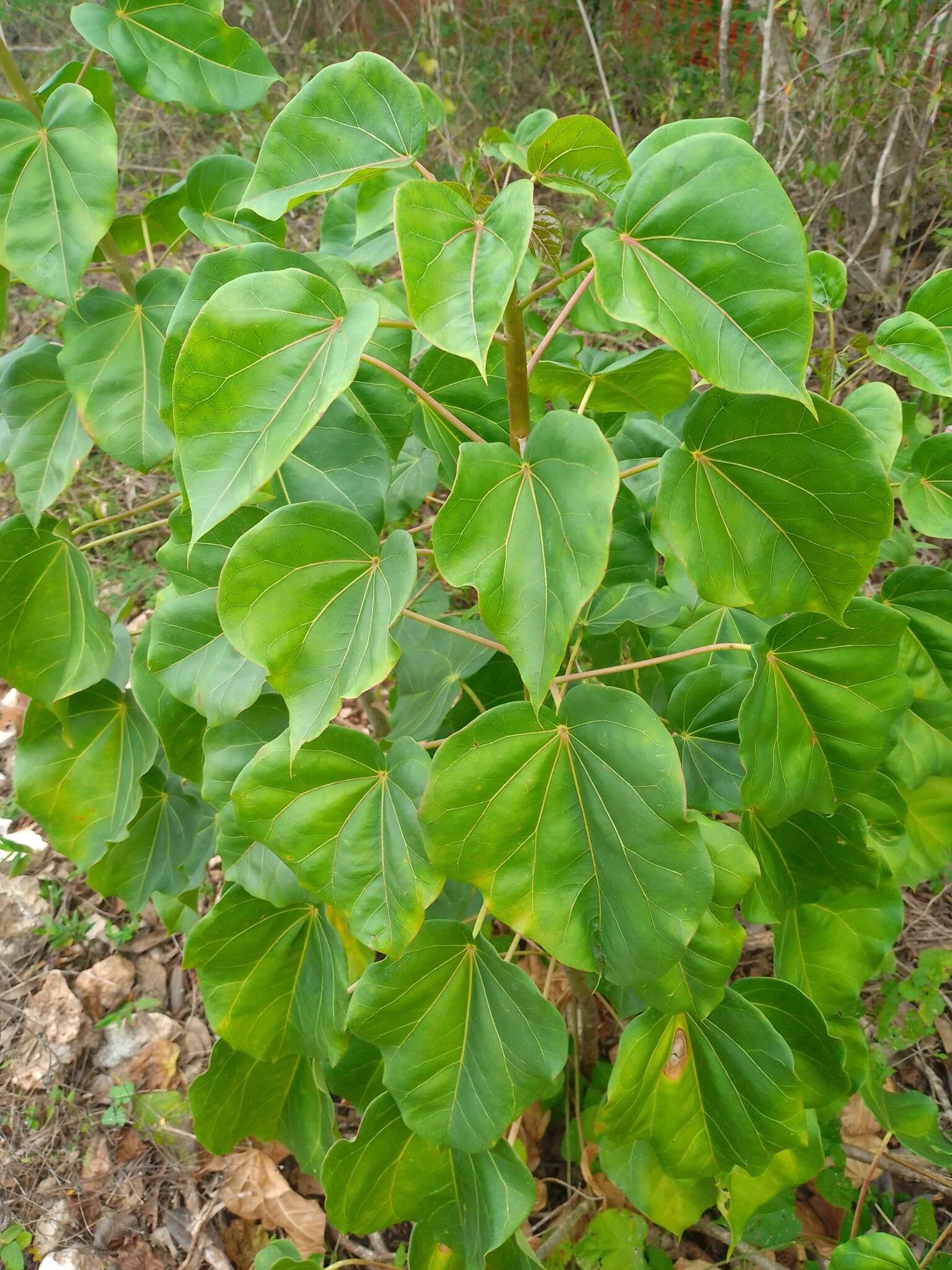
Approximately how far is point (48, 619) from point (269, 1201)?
118 centimetres

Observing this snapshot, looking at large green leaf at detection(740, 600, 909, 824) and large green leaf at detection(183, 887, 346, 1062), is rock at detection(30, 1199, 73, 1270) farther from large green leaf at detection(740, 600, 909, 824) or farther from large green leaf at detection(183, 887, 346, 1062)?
large green leaf at detection(740, 600, 909, 824)

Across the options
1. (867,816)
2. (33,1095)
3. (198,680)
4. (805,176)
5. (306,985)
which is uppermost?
(805,176)

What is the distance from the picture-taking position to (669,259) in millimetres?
810

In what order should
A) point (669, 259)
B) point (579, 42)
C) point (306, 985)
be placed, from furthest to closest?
point (579, 42) < point (306, 985) < point (669, 259)

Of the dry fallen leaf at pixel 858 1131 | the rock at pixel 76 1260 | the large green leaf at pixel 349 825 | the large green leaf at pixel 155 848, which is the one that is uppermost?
the large green leaf at pixel 349 825

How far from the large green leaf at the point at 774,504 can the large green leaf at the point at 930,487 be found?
0.53 metres

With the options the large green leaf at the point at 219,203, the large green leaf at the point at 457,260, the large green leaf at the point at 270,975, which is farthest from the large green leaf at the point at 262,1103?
the large green leaf at the point at 219,203

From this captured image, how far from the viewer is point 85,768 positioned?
159cm

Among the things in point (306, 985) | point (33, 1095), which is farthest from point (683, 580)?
point (33, 1095)

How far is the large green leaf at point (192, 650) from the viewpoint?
46.8 inches

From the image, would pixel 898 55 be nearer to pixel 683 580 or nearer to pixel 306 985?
pixel 683 580

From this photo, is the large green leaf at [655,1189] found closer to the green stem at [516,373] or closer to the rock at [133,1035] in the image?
the green stem at [516,373]

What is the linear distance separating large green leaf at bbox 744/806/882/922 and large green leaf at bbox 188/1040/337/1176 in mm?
747

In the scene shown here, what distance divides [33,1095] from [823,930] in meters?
1.67
